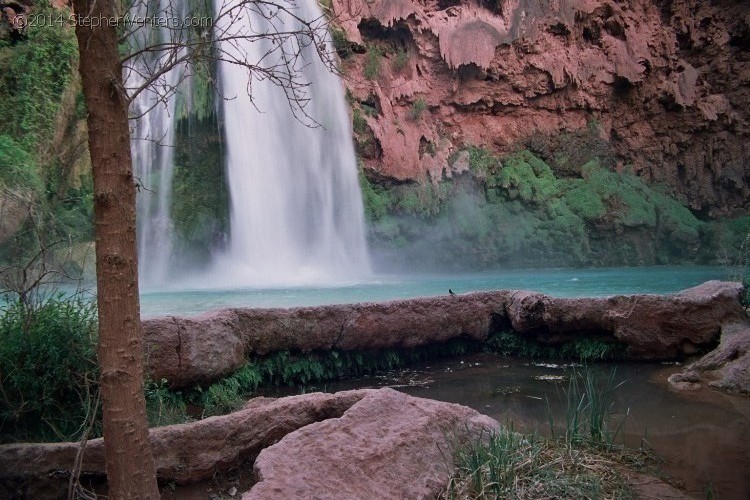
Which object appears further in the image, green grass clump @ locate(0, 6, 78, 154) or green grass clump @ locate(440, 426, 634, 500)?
green grass clump @ locate(0, 6, 78, 154)

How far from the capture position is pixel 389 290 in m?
11.4

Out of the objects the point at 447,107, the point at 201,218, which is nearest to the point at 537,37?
the point at 447,107

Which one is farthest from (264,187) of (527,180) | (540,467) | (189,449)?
(540,467)

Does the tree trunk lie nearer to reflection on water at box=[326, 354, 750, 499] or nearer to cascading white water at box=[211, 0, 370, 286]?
reflection on water at box=[326, 354, 750, 499]

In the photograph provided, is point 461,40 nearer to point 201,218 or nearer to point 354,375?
point 201,218

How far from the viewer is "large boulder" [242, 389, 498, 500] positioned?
231cm

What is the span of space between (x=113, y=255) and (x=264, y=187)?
527 inches

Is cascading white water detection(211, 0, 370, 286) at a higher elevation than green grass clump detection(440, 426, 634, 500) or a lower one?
higher

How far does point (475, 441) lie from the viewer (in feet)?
9.38

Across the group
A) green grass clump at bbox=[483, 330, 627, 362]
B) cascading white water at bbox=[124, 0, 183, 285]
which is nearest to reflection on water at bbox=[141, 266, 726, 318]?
cascading white water at bbox=[124, 0, 183, 285]

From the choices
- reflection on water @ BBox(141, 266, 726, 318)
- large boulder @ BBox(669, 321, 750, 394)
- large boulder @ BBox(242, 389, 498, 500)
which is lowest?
large boulder @ BBox(669, 321, 750, 394)

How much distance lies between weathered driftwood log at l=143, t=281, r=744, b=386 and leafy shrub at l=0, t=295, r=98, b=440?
3.97 feet

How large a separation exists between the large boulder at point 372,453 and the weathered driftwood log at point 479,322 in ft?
7.30

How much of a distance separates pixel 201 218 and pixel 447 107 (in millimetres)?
8599
